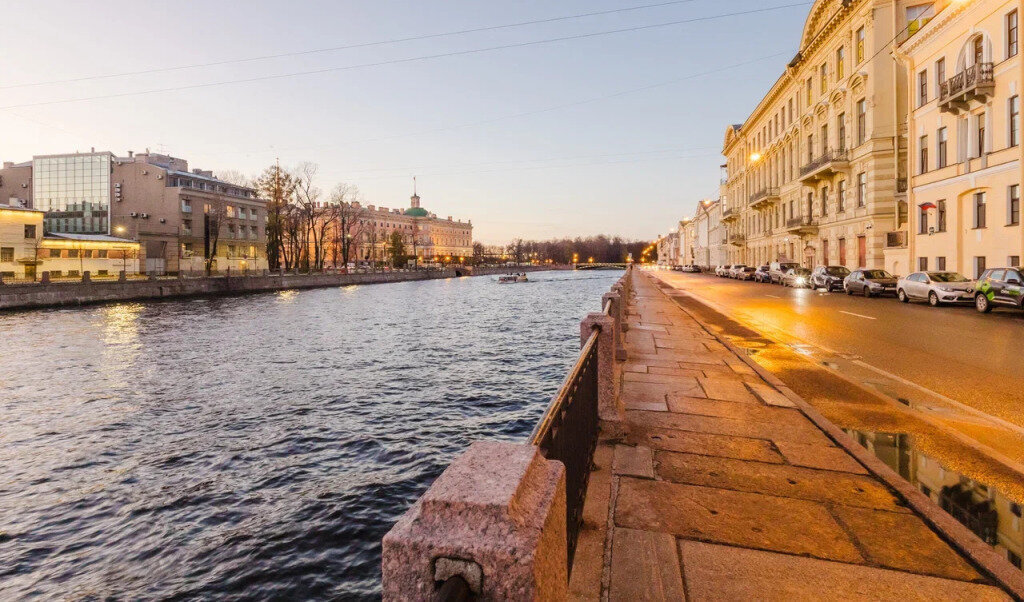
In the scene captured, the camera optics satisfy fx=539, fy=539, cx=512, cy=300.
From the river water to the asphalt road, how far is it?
6.34 metres

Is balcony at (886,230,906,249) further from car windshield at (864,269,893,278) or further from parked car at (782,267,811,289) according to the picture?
car windshield at (864,269,893,278)

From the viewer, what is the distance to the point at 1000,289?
16953 millimetres

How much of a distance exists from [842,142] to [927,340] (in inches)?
1292

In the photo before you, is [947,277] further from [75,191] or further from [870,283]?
[75,191]

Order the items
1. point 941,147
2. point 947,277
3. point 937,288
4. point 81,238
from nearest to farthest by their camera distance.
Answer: point 937,288 → point 947,277 → point 941,147 → point 81,238

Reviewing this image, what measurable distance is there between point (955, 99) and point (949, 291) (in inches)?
423

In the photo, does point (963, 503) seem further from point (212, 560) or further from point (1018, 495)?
point (212, 560)

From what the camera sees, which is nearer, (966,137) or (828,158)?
(966,137)

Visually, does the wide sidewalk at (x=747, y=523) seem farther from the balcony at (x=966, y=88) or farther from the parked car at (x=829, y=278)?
the parked car at (x=829, y=278)

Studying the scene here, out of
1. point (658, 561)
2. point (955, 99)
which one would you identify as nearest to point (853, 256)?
point (955, 99)

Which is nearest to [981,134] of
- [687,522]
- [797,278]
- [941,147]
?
[941,147]

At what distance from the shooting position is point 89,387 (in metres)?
12.9

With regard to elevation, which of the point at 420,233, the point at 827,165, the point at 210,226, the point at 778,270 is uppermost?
the point at 420,233

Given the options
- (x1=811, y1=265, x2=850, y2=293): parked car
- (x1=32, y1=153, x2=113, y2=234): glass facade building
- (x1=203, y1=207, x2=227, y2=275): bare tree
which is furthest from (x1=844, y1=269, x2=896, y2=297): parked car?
(x1=32, y1=153, x2=113, y2=234): glass facade building
